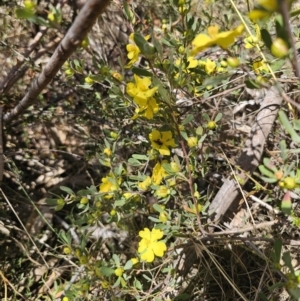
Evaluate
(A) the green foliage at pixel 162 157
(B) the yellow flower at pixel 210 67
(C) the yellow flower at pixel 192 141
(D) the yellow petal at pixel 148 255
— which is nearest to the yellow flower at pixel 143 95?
(A) the green foliage at pixel 162 157

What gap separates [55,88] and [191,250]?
110cm

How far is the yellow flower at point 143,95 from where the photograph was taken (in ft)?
3.61

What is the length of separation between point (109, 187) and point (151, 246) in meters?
0.24

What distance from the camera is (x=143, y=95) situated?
1097 mm

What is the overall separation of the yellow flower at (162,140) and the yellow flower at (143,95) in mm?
→ 178

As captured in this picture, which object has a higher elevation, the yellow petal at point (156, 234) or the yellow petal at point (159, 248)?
the yellow petal at point (156, 234)

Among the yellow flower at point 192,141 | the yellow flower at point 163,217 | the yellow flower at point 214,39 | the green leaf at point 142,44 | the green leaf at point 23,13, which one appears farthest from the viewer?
the yellow flower at point 163,217

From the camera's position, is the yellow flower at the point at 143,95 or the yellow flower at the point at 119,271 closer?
the yellow flower at the point at 143,95

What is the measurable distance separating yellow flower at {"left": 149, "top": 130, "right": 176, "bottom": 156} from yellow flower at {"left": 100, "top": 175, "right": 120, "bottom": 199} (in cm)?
17

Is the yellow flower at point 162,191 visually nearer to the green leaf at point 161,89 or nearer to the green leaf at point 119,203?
the green leaf at point 119,203

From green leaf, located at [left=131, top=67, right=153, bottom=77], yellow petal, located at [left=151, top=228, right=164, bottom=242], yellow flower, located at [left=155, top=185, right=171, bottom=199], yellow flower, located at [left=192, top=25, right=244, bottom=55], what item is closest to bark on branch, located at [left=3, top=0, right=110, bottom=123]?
green leaf, located at [left=131, top=67, right=153, bottom=77]

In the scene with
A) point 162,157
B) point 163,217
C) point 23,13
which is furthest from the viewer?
point 162,157

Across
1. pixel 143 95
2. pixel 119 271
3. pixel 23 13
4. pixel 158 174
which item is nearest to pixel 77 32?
pixel 23 13

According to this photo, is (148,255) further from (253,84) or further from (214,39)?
(214,39)
